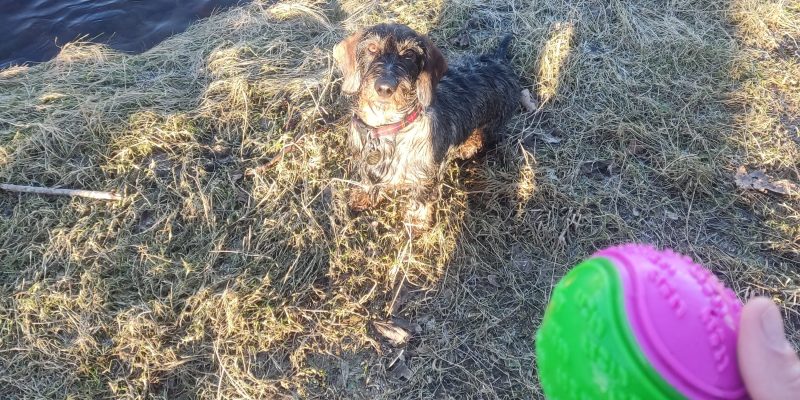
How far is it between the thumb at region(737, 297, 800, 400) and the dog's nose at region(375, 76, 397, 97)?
2027 millimetres

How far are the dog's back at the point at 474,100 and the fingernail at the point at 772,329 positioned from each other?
238cm

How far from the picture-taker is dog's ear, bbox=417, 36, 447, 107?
3.07 meters

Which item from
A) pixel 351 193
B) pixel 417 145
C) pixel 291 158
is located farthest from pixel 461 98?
pixel 291 158

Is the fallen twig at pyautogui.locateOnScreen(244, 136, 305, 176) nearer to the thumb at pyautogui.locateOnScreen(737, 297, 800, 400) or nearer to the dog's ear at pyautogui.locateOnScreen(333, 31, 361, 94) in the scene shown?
the dog's ear at pyautogui.locateOnScreen(333, 31, 361, 94)

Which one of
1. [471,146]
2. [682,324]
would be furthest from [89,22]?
[682,324]

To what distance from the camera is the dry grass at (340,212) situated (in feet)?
9.53

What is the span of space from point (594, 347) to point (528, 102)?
328 cm

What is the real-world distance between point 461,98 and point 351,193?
3.24 feet

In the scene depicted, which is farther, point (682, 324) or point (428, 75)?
point (428, 75)

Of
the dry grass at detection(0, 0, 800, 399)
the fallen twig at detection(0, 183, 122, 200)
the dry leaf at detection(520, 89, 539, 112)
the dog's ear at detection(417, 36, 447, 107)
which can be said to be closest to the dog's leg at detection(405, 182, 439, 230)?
the dry grass at detection(0, 0, 800, 399)

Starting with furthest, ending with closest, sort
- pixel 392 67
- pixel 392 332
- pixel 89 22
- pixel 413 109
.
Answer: pixel 89 22 → pixel 413 109 → pixel 392 332 → pixel 392 67

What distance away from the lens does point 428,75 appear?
3.10 meters

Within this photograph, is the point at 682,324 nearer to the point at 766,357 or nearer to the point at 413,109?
the point at 766,357

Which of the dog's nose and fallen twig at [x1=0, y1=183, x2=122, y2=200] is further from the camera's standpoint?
fallen twig at [x1=0, y1=183, x2=122, y2=200]
